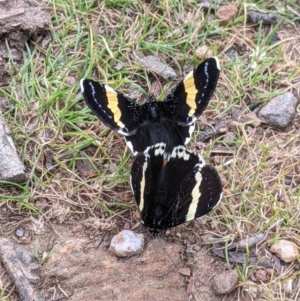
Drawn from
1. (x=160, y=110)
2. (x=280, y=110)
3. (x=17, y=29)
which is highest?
(x=17, y=29)

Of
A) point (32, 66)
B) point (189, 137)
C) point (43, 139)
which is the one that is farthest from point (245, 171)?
point (32, 66)

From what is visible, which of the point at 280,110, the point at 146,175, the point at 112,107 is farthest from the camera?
the point at 280,110

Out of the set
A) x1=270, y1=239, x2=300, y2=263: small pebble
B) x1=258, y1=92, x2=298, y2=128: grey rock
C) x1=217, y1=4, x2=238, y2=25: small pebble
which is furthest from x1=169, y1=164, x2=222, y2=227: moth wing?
x1=217, y1=4, x2=238, y2=25: small pebble

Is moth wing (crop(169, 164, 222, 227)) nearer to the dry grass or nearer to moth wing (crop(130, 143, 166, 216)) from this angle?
moth wing (crop(130, 143, 166, 216))

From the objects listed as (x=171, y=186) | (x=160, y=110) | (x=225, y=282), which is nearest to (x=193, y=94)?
(x=160, y=110)

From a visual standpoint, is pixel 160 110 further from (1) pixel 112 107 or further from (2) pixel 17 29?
(2) pixel 17 29

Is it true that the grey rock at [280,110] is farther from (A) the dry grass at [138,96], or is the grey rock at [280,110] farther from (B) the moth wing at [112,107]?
(B) the moth wing at [112,107]
